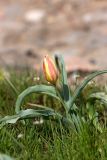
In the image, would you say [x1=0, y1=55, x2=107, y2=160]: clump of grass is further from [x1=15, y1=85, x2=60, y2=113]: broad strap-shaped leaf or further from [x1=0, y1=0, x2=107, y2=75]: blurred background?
[x1=0, y1=0, x2=107, y2=75]: blurred background

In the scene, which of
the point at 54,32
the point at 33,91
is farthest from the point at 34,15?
the point at 33,91

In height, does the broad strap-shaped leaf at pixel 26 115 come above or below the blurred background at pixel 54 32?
below

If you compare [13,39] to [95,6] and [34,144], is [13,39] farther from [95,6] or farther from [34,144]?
[34,144]

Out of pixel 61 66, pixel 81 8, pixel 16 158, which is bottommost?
pixel 16 158

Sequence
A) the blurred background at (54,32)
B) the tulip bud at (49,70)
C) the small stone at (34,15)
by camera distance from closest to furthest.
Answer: the tulip bud at (49,70), the blurred background at (54,32), the small stone at (34,15)

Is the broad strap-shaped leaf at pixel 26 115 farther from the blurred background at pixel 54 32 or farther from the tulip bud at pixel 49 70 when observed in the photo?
the blurred background at pixel 54 32

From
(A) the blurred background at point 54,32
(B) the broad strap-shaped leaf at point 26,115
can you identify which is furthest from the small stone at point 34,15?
(B) the broad strap-shaped leaf at point 26,115

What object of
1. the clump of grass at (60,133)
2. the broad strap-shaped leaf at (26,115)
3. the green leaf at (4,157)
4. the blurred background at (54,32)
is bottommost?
the green leaf at (4,157)

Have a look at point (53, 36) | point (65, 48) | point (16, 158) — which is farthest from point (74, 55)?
point (16, 158)
